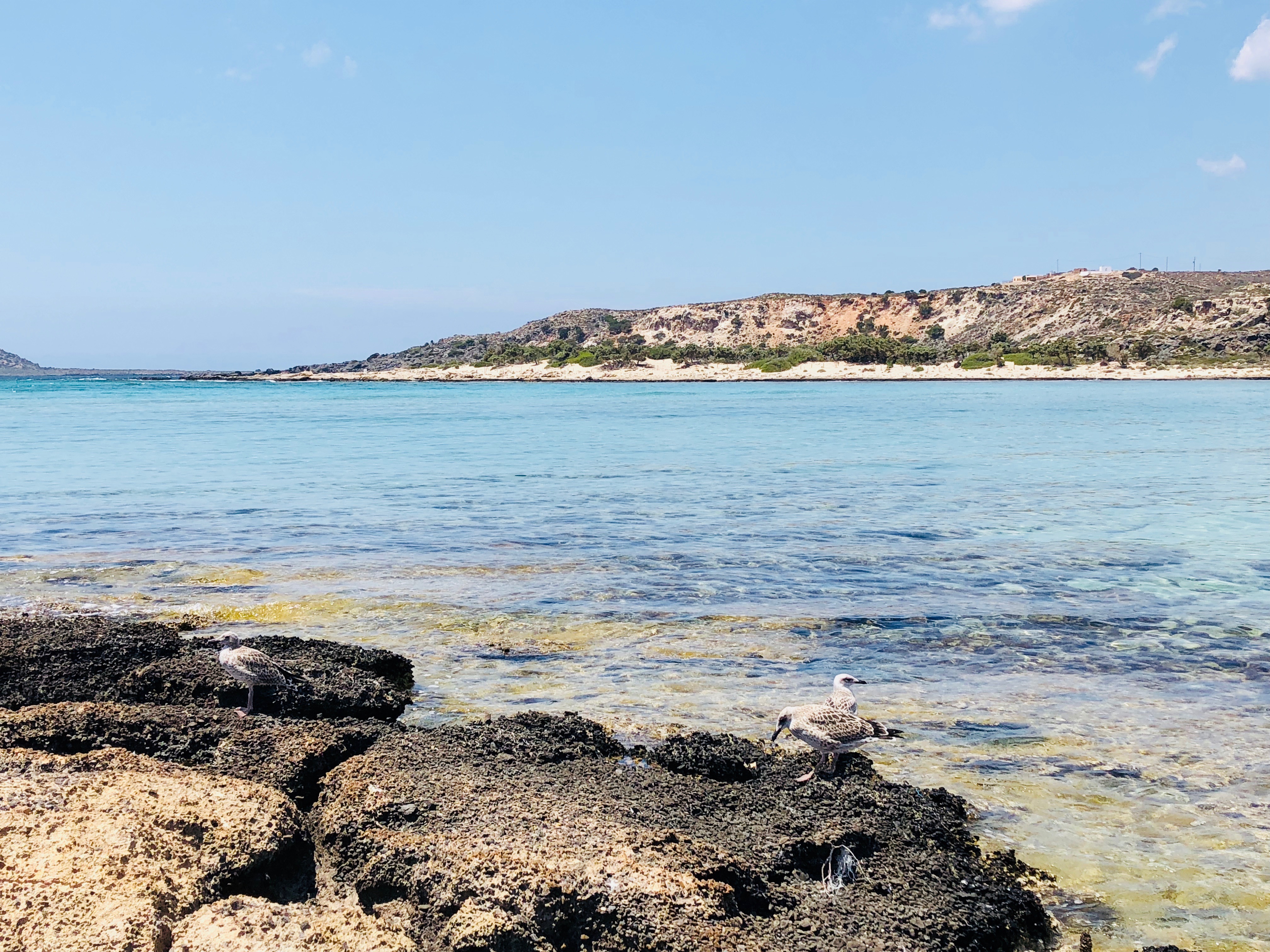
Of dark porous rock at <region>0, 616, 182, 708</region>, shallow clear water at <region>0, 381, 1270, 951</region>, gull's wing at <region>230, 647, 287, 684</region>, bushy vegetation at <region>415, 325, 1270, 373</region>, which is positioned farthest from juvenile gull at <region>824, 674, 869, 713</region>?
bushy vegetation at <region>415, 325, 1270, 373</region>

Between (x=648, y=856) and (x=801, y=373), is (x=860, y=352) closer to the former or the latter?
(x=801, y=373)

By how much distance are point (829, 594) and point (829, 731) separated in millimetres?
5789

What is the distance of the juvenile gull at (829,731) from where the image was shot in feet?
20.2

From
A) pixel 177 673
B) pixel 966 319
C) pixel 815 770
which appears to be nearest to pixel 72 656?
pixel 177 673

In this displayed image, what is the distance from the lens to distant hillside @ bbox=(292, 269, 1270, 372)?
11344cm

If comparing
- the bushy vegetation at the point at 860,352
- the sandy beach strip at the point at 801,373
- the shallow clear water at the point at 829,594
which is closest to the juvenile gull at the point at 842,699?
the shallow clear water at the point at 829,594

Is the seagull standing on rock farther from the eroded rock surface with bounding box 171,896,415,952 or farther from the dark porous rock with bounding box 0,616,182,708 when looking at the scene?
the dark porous rock with bounding box 0,616,182,708

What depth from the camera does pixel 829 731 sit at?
6176 millimetres

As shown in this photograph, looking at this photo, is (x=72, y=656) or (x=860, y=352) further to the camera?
(x=860, y=352)

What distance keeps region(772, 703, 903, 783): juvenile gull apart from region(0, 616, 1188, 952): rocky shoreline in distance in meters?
0.13

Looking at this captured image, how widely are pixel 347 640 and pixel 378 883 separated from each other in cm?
557

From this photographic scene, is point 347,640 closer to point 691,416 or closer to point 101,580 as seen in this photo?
point 101,580

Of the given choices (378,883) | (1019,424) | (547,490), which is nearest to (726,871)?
(378,883)

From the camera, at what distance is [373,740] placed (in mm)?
6184
